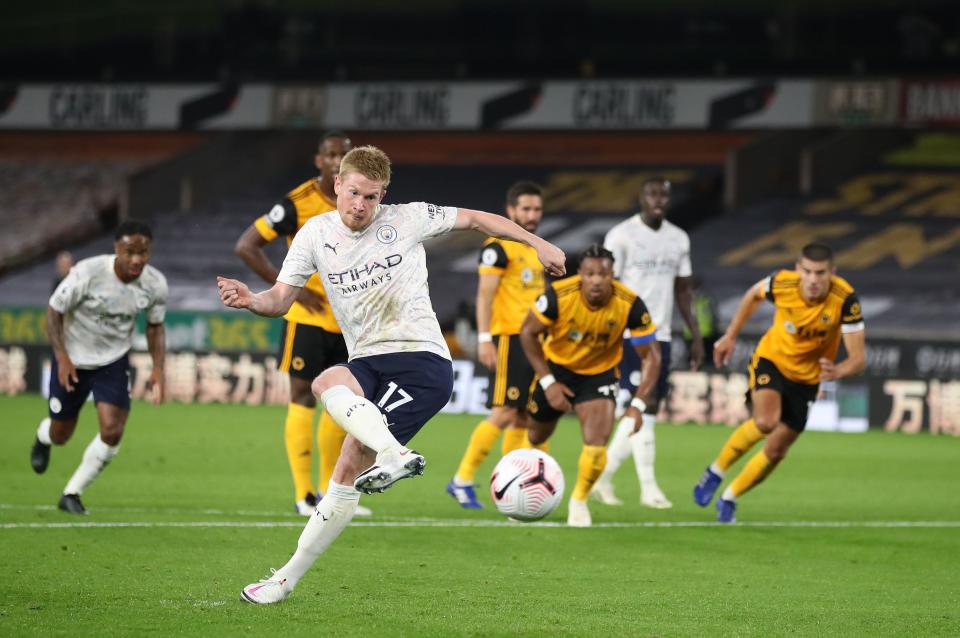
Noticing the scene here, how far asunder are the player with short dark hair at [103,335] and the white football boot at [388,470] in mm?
Result: 4180

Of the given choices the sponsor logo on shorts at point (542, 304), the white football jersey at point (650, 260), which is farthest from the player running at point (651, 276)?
the sponsor logo on shorts at point (542, 304)

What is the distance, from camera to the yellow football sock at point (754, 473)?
10602mm

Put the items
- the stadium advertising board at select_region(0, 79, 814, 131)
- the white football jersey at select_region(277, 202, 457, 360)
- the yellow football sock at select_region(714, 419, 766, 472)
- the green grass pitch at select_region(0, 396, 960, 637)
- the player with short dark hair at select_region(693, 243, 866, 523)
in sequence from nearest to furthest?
1. the green grass pitch at select_region(0, 396, 960, 637)
2. the white football jersey at select_region(277, 202, 457, 360)
3. the player with short dark hair at select_region(693, 243, 866, 523)
4. the yellow football sock at select_region(714, 419, 766, 472)
5. the stadium advertising board at select_region(0, 79, 814, 131)

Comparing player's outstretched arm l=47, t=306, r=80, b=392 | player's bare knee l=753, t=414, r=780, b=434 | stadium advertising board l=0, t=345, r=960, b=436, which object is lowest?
stadium advertising board l=0, t=345, r=960, b=436

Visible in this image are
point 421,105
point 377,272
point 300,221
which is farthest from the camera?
point 421,105

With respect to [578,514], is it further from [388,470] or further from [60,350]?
[388,470]

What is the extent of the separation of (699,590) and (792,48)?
24879mm

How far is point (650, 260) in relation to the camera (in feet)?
39.3

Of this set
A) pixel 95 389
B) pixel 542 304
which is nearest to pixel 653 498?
pixel 542 304

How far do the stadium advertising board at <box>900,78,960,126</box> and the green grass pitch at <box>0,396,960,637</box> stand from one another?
15552mm

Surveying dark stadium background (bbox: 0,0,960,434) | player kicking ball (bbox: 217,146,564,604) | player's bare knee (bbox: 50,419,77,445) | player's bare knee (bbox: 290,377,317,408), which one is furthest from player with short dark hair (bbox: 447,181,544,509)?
dark stadium background (bbox: 0,0,960,434)

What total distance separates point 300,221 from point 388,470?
4083 millimetres

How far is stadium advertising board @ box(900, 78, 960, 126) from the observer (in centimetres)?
2858

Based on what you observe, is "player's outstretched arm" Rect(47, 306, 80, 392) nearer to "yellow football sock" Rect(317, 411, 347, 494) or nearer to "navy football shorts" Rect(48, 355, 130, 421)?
"navy football shorts" Rect(48, 355, 130, 421)
